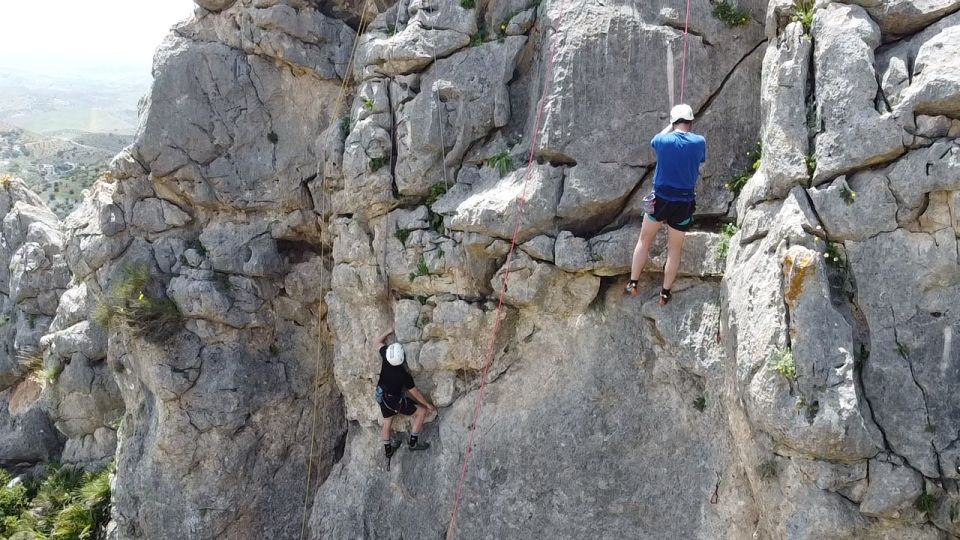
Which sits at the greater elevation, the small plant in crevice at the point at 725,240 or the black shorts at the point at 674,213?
the black shorts at the point at 674,213

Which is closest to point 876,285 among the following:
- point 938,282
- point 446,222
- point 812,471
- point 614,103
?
point 938,282

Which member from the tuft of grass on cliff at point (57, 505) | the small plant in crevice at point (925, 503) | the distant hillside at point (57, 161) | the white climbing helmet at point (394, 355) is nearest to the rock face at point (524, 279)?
the small plant in crevice at point (925, 503)

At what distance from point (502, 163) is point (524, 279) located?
187cm

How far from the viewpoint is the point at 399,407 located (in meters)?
11.2

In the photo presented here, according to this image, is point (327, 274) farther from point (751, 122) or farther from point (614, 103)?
point (751, 122)

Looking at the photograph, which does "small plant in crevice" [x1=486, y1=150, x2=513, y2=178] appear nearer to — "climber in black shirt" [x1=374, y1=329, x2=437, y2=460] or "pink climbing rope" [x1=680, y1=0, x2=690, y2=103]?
"pink climbing rope" [x1=680, y1=0, x2=690, y2=103]

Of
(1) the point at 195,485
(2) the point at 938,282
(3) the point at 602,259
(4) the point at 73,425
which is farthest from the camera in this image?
(4) the point at 73,425

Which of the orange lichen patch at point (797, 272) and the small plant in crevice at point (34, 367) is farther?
the small plant in crevice at point (34, 367)

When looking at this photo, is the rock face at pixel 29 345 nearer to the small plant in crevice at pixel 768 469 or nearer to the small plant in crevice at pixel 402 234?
the small plant in crevice at pixel 402 234

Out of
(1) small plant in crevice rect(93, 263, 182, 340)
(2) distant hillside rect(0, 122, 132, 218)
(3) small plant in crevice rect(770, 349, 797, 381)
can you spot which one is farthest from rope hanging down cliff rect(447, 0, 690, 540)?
(2) distant hillside rect(0, 122, 132, 218)

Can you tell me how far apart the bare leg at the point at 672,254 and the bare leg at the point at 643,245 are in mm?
215

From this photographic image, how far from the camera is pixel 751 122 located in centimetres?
951

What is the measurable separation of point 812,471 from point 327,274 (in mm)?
9599

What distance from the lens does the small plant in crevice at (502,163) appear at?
34.0 feet
